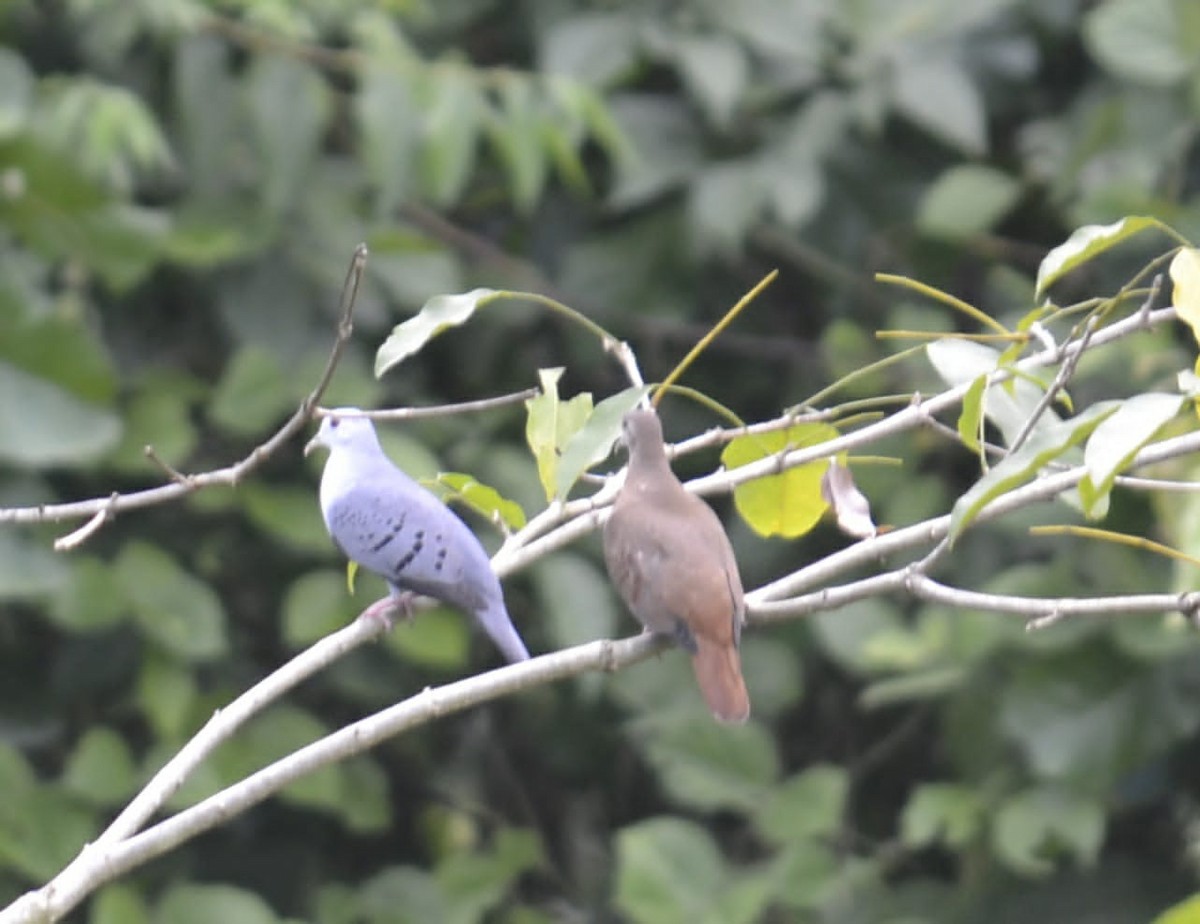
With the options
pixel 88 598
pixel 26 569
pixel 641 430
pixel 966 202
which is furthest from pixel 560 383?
pixel 641 430

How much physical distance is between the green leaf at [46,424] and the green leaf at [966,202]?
1647 mm

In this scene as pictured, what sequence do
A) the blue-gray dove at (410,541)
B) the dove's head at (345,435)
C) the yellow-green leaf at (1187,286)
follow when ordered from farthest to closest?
the dove's head at (345,435) < the blue-gray dove at (410,541) < the yellow-green leaf at (1187,286)

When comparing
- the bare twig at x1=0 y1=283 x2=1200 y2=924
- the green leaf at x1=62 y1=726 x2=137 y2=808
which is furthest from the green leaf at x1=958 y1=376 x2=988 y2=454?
the green leaf at x1=62 y1=726 x2=137 y2=808

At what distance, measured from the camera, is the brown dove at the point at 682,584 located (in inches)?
89.9

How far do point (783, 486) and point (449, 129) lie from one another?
1.62 m

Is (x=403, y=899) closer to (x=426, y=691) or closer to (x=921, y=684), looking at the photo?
(x=921, y=684)

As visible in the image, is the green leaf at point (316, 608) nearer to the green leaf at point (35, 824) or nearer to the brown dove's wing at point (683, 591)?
the green leaf at point (35, 824)

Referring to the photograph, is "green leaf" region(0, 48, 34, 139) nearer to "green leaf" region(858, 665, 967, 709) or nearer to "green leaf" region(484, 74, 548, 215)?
"green leaf" region(484, 74, 548, 215)

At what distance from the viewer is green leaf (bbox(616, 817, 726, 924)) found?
3600mm

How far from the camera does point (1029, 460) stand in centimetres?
140

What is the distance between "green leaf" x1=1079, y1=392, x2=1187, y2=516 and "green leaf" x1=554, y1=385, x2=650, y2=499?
0.49 metres

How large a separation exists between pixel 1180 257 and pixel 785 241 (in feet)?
8.05

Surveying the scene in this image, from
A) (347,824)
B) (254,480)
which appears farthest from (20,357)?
(347,824)

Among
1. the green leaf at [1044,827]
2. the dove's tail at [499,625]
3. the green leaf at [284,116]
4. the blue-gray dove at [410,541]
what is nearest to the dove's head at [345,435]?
the blue-gray dove at [410,541]
